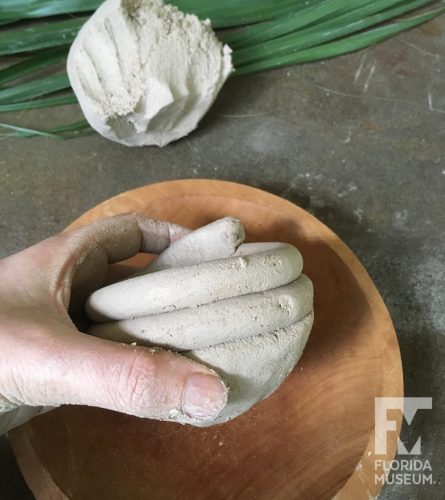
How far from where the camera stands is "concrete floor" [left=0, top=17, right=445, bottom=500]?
1.15m

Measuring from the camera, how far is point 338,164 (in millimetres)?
1256

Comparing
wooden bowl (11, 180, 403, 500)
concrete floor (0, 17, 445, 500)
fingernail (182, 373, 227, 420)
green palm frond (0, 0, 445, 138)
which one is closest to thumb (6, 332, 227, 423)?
fingernail (182, 373, 227, 420)

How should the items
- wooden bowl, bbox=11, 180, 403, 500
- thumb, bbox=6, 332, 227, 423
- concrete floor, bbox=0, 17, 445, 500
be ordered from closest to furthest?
thumb, bbox=6, 332, 227, 423 < wooden bowl, bbox=11, 180, 403, 500 < concrete floor, bbox=0, 17, 445, 500

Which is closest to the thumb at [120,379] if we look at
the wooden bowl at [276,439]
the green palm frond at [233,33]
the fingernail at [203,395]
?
the fingernail at [203,395]

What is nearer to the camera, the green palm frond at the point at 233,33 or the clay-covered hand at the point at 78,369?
the clay-covered hand at the point at 78,369

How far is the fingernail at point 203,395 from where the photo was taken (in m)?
0.56

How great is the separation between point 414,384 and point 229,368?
0.57 m

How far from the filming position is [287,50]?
4.23 ft

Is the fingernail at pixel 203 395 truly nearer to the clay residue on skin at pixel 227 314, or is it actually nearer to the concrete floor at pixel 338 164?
the clay residue on skin at pixel 227 314

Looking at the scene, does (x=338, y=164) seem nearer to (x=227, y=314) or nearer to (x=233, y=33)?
(x=233, y=33)

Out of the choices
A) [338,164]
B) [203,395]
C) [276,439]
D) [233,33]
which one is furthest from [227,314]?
[233,33]

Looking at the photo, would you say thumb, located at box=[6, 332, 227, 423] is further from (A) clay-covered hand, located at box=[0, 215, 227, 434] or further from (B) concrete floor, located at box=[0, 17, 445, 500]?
(B) concrete floor, located at box=[0, 17, 445, 500]

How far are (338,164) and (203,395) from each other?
0.81 m

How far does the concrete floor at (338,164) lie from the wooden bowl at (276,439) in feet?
1.00
